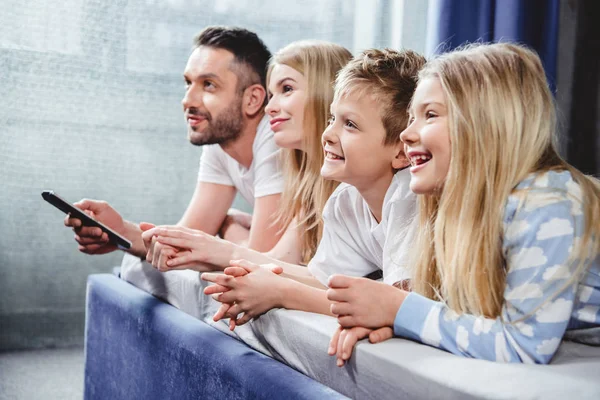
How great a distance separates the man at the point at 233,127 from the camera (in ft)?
4.89

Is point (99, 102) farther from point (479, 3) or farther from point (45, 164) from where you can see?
point (479, 3)

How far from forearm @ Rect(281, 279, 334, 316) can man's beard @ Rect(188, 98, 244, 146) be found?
72 centimetres

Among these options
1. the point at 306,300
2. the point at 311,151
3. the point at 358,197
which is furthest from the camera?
the point at 311,151

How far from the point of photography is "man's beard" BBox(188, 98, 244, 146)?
1.59 metres

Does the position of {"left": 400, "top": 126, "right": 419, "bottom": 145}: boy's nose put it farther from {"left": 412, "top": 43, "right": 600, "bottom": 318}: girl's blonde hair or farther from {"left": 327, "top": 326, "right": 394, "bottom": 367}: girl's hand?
{"left": 327, "top": 326, "right": 394, "bottom": 367}: girl's hand

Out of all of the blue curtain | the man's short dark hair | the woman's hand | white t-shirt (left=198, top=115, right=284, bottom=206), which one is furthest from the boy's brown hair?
the blue curtain

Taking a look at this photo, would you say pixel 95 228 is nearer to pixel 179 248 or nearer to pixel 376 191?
pixel 179 248

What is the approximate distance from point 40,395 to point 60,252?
512mm

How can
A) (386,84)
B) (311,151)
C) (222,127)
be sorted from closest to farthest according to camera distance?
(386,84), (311,151), (222,127)

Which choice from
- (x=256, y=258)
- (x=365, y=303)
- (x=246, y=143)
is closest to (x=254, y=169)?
A: (x=246, y=143)

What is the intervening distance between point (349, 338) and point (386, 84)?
463mm

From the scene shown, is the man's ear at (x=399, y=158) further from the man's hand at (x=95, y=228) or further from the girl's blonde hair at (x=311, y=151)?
the man's hand at (x=95, y=228)

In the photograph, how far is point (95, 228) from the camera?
1.40m

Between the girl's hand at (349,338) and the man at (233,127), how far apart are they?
27.0 inches
